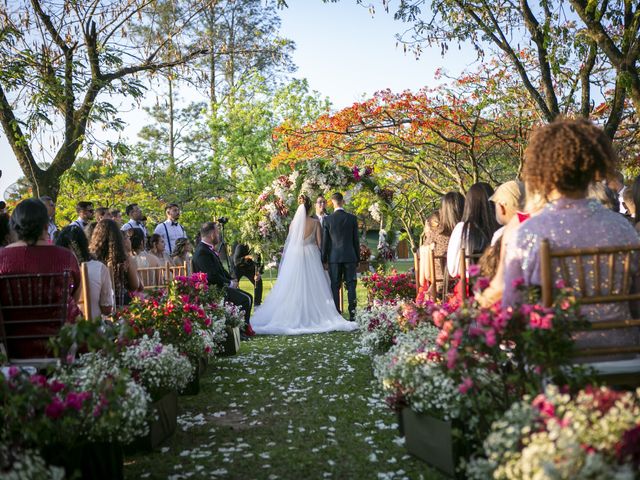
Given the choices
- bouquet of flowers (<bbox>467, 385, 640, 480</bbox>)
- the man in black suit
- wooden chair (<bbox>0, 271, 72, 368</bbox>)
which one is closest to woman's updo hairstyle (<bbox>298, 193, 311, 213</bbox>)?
the man in black suit

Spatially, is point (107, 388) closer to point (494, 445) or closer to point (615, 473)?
point (494, 445)

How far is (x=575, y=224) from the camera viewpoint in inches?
122

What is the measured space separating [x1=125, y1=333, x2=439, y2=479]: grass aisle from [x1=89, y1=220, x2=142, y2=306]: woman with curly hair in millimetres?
1251

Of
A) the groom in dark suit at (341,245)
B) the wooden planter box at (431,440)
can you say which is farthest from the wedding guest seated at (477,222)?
the groom in dark suit at (341,245)

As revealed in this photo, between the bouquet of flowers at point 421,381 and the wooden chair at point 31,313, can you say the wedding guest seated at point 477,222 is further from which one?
the wooden chair at point 31,313

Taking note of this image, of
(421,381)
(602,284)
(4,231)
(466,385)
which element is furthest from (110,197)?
(602,284)

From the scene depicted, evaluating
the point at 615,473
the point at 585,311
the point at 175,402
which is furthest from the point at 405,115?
the point at 615,473

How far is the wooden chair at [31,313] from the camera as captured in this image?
405cm

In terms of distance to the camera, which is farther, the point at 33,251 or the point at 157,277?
the point at 157,277

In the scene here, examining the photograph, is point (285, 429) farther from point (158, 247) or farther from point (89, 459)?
point (158, 247)

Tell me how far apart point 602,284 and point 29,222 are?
135 inches

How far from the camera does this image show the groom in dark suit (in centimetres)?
1138

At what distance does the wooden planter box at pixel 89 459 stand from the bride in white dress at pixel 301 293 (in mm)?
7297

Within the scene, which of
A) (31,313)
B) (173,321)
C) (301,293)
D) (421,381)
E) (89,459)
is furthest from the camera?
(301,293)
